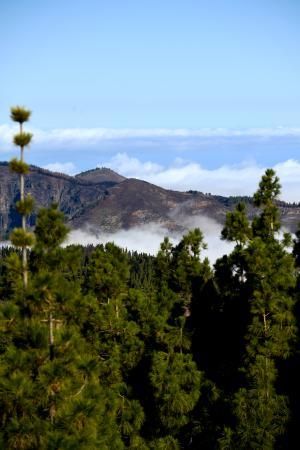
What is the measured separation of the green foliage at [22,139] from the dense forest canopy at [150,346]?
0.15ft

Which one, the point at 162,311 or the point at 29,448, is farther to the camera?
the point at 162,311

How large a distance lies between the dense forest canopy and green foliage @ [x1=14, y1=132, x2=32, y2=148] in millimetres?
45

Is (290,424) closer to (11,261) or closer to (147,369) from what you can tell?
(147,369)

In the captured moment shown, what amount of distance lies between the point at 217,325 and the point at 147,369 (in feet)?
34.1

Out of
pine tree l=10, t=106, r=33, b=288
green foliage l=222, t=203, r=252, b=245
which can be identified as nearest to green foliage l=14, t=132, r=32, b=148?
pine tree l=10, t=106, r=33, b=288

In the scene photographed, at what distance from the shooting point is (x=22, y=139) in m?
24.1

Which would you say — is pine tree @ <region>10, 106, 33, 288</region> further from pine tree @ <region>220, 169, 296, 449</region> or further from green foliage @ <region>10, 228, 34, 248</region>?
pine tree @ <region>220, 169, 296, 449</region>

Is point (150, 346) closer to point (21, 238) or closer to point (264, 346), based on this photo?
point (264, 346)

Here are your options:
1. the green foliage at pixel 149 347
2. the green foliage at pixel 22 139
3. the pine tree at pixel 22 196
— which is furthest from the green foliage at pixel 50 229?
the green foliage at pixel 22 139

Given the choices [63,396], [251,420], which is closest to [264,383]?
[251,420]

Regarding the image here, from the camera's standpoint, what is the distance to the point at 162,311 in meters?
53.3

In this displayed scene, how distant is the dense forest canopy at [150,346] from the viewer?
23.9m

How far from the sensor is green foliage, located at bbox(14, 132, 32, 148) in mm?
24094

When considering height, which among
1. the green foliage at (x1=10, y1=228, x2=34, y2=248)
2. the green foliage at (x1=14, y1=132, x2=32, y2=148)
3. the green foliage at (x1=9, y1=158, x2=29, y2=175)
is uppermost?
the green foliage at (x1=14, y1=132, x2=32, y2=148)
